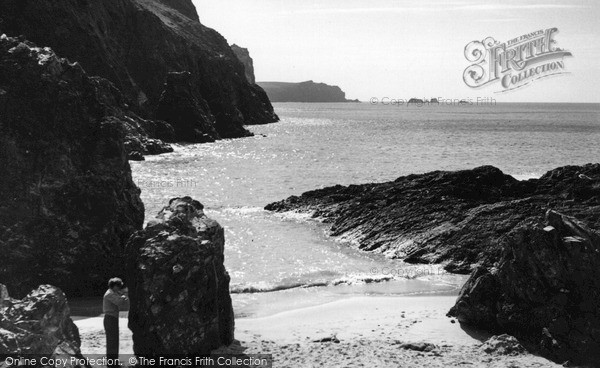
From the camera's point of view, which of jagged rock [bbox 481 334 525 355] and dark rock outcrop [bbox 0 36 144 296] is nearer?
jagged rock [bbox 481 334 525 355]

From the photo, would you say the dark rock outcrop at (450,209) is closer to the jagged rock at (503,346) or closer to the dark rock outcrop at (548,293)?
the dark rock outcrop at (548,293)

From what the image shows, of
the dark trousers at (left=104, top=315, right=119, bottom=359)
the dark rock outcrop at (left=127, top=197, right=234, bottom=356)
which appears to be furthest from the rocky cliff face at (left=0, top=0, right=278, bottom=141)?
the dark trousers at (left=104, top=315, right=119, bottom=359)

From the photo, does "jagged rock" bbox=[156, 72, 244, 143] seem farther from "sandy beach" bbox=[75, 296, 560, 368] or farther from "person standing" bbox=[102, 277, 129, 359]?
"person standing" bbox=[102, 277, 129, 359]

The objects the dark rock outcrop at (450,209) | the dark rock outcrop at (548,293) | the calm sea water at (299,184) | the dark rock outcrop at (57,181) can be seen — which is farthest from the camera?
the dark rock outcrop at (450,209)

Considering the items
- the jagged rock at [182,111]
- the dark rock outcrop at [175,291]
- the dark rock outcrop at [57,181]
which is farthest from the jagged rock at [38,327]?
the jagged rock at [182,111]

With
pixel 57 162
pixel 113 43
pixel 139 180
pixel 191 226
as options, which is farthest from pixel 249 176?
pixel 113 43

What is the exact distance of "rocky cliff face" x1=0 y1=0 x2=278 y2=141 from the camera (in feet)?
246

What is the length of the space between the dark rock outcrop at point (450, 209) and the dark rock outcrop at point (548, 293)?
601 cm

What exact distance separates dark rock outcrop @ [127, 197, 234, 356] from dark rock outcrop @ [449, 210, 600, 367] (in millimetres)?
4968

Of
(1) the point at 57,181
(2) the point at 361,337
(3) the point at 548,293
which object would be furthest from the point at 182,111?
(3) the point at 548,293

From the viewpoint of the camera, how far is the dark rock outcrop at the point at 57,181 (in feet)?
55.0

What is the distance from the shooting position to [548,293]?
1248 cm

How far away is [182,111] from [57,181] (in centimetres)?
6879

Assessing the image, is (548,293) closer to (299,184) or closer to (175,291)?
(175,291)
